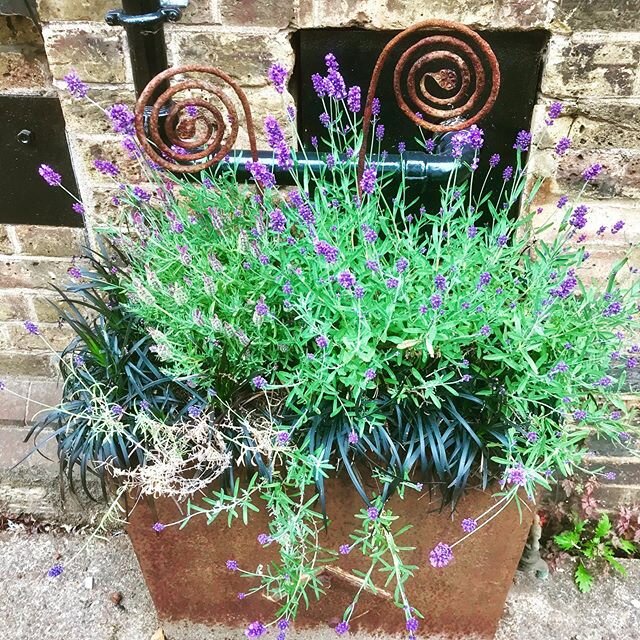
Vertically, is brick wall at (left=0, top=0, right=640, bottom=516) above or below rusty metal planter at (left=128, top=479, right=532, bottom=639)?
above

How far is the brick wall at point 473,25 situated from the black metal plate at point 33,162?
0.17 metres

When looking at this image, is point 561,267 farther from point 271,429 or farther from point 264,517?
point 264,517

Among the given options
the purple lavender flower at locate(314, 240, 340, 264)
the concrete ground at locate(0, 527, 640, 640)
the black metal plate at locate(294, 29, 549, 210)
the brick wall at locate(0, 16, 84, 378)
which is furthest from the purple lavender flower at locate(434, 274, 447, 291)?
the brick wall at locate(0, 16, 84, 378)

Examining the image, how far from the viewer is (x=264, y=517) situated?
1.76 metres

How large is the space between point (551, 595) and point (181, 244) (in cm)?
181

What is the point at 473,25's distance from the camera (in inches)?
74.1

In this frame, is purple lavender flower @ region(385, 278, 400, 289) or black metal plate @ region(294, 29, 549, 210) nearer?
purple lavender flower @ region(385, 278, 400, 289)

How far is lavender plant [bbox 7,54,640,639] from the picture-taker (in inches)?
60.9

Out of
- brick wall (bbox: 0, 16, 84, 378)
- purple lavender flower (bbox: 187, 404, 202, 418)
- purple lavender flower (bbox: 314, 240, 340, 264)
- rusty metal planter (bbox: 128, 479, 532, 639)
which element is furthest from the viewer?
brick wall (bbox: 0, 16, 84, 378)

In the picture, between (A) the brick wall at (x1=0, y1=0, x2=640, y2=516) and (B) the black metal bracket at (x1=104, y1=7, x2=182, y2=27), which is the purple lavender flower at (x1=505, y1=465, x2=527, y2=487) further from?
(B) the black metal bracket at (x1=104, y1=7, x2=182, y2=27)

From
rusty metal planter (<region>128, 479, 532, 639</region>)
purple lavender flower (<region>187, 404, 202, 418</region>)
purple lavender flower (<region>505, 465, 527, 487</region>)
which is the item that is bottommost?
rusty metal planter (<region>128, 479, 532, 639</region>)

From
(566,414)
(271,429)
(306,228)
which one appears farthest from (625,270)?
(271,429)

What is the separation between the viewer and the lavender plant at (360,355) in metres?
1.55

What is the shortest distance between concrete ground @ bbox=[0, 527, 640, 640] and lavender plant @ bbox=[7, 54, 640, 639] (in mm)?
733
